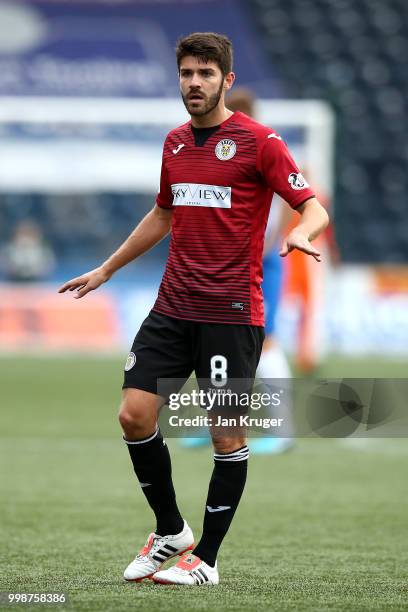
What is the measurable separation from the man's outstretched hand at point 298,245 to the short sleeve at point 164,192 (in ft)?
2.27

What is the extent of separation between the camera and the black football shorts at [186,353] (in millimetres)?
4531

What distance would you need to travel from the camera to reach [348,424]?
4707mm

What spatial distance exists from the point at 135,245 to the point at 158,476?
0.89 m

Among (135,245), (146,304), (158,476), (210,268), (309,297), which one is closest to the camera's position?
(210,268)

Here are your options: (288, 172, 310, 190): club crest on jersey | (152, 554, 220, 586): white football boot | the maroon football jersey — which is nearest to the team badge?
the maroon football jersey

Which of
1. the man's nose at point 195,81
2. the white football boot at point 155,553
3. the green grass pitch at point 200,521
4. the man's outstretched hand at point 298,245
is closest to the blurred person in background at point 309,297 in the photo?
the green grass pitch at point 200,521

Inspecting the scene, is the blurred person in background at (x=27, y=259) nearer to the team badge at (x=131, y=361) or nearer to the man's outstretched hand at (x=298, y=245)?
the team badge at (x=131, y=361)

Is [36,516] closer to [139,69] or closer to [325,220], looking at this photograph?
[325,220]

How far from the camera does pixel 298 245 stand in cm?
412

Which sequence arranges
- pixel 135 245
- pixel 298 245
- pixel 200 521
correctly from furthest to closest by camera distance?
pixel 200 521 < pixel 135 245 < pixel 298 245

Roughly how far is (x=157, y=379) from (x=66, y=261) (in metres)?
17.9

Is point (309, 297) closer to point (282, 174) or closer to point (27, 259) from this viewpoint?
point (27, 259)

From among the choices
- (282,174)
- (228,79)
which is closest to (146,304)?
(228,79)

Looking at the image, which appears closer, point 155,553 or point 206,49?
point 206,49
